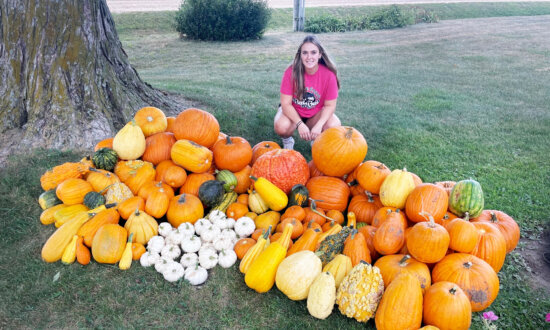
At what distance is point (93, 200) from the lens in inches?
158

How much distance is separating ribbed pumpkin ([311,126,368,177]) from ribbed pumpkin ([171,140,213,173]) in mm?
1271

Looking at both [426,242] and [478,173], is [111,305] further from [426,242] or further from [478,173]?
[478,173]

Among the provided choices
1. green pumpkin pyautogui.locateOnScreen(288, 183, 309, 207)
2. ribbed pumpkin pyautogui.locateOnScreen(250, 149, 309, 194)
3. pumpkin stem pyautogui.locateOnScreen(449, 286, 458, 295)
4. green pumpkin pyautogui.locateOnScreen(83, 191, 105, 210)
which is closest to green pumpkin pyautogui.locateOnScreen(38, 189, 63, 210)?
green pumpkin pyautogui.locateOnScreen(83, 191, 105, 210)

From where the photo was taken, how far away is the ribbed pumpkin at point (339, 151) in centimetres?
422

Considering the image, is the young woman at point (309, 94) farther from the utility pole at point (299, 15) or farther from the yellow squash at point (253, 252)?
the utility pole at point (299, 15)

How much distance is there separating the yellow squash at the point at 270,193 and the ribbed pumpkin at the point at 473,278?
164 centimetres

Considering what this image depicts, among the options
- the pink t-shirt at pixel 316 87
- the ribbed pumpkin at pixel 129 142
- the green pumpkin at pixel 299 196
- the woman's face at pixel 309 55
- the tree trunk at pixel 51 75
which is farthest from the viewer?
the pink t-shirt at pixel 316 87

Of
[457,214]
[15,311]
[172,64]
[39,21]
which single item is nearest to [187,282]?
[15,311]

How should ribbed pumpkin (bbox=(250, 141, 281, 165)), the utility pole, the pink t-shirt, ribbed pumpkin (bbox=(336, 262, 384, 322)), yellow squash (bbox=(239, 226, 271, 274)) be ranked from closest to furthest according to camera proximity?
ribbed pumpkin (bbox=(336, 262, 384, 322)), yellow squash (bbox=(239, 226, 271, 274)), ribbed pumpkin (bbox=(250, 141, 281, 165)), the pink t-shirt, the utility pole

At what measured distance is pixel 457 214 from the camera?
142 inches

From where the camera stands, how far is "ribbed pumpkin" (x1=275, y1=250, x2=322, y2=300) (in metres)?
3.09

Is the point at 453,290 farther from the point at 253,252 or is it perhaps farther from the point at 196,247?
the point at 196,247

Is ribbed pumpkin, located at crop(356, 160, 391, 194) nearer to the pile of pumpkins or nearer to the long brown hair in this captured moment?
the pile of pumpkins

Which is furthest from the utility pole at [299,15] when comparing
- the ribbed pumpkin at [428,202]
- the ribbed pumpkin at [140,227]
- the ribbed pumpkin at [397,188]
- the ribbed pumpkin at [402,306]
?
the ribbed pumpkin at [402,306]
